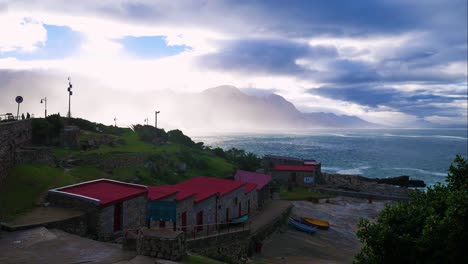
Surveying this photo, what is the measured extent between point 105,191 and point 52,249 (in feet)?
21.9

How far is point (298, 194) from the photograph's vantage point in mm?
55688

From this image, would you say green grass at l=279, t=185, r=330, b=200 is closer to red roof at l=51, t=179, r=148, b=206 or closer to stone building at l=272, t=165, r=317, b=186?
stone building at l=272, t=165, r=317, b=186

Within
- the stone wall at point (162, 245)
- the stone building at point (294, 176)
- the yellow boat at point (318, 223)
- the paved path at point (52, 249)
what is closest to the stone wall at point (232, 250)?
the stone wall at point (162, 245)

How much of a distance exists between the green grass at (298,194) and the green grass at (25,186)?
111 ft

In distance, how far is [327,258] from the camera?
31.5 m

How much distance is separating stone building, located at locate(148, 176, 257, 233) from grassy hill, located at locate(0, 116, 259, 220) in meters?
6.20

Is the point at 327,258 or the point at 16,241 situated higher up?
the point at 16,241

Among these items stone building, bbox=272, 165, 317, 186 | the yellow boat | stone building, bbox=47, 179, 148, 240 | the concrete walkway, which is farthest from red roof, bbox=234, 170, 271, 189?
the concrete walkway

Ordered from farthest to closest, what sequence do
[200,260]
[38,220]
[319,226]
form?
[319,226], [38,220], [200,260]

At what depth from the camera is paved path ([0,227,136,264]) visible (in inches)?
563

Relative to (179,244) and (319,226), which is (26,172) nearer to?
(179,244)

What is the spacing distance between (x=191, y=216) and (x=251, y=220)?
9645 mm

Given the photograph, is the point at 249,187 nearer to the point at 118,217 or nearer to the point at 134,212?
the point at 134,212

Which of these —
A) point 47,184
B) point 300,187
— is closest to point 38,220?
point 47,184
